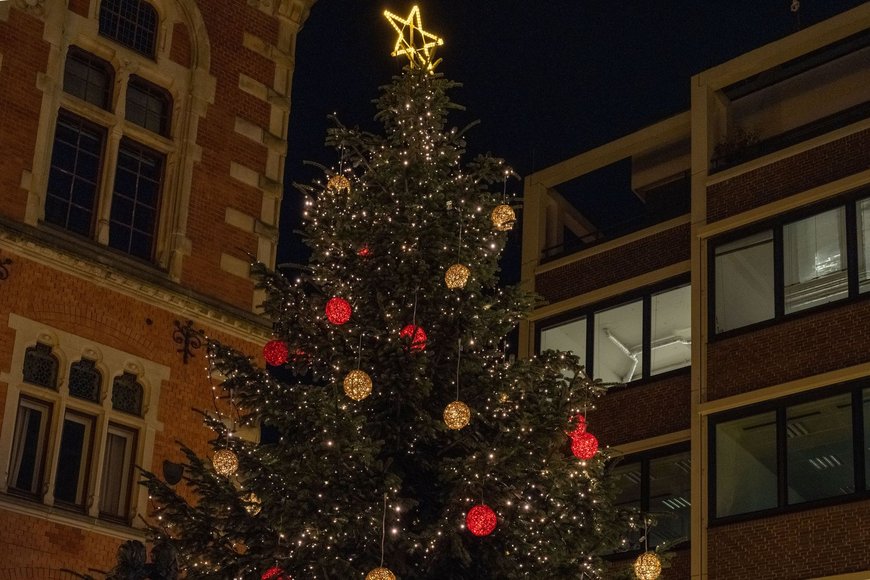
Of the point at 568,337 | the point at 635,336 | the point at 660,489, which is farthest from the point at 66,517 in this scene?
the point at 568,337

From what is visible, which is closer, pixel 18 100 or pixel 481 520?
pixel 481 520

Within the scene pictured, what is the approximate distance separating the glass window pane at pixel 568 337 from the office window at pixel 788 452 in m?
4.10

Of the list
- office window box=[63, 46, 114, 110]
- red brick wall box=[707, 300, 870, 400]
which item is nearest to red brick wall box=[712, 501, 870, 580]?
red brick wall box=[707, 300, 870, 400]

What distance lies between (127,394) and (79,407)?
87cm

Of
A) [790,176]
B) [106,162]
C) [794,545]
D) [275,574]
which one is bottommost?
[275,574]

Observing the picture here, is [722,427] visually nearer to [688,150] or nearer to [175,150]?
[688,150]

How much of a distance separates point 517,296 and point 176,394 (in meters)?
6.71

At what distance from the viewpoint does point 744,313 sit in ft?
84.8

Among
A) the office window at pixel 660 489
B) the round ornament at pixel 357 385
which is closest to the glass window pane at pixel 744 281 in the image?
the office window at pixel 660 489

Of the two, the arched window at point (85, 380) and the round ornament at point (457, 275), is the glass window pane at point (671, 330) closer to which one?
the arched window at point (85, 380)

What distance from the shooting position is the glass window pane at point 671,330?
27016 mm

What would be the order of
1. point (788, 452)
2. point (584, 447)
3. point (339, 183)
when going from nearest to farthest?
point (584, 447), point (339, 183), point (788, 452)

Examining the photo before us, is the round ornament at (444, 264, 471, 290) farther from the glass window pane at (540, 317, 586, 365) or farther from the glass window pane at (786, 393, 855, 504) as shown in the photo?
the glass window pane at (540, 317, 586, 365)

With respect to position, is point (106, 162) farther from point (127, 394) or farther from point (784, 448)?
point (784, 448)
